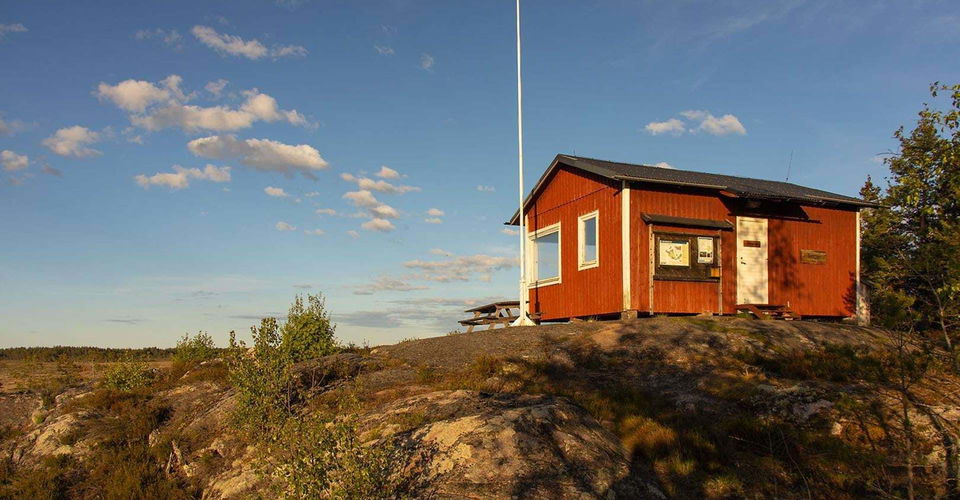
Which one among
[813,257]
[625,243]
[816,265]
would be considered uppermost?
[625,243]

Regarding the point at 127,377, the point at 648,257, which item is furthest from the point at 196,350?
the point at 648,257

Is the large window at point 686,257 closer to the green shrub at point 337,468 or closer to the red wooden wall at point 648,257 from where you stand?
the red wooden wall at point 648,257

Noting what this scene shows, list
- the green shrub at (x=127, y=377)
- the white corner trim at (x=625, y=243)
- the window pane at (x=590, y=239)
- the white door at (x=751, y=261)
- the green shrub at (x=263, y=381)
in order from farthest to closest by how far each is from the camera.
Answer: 1. the window pane at (x=590, y=239)
2. the white door at (x=751, y=261)
3. the white corner trim at (x=625, y=243)
4. the green shrub at (x=127, y=377)
5. the green shrub at (x=263, y=381)

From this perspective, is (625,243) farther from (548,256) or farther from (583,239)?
(548,256)

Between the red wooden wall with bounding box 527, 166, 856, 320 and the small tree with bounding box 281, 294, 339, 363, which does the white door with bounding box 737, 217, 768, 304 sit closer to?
the red wooden wall with bounding box 527, 166, 856, 320

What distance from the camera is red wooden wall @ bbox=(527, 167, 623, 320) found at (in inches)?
784

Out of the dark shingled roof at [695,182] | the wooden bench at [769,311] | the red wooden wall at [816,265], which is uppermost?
the dark shingled roof at [695,182]

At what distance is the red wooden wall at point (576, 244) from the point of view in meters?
19.9

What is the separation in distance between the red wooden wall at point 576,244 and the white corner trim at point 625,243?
191 millimetres

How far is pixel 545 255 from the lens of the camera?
2408 centimetres

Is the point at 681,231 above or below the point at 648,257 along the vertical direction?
Result: above

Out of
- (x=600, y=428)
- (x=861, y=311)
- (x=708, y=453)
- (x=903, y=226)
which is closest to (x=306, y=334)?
(x=600, y=428)

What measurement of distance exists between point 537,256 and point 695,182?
6.68 metres

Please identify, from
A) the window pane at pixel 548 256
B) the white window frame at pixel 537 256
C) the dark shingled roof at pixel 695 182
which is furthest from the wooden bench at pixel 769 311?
the window pane at pixel 548 256
